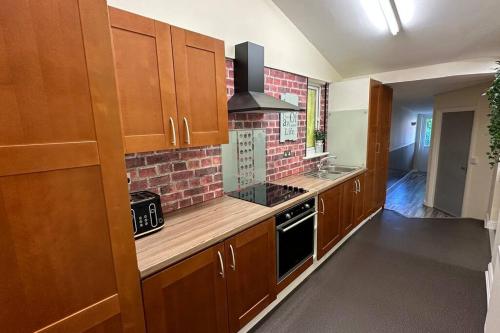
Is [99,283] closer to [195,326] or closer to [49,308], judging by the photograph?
[49,308]

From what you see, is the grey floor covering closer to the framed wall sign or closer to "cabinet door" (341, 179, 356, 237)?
"cabinet door" (341, 179, 356, 237)

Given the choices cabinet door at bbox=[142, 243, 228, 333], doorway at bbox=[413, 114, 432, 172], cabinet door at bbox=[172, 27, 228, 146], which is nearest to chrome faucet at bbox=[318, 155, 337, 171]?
cabinet door at bbox=[172, 27, 228, 146]

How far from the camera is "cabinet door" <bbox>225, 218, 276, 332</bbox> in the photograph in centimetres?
154

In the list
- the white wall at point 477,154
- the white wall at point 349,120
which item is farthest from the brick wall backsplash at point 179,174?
the white wall at point 477,154

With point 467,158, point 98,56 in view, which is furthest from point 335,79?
point 98,56

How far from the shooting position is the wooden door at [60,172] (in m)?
0.71

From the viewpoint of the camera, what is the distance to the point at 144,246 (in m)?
1.29

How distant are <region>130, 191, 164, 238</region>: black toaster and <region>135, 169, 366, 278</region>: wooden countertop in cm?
4

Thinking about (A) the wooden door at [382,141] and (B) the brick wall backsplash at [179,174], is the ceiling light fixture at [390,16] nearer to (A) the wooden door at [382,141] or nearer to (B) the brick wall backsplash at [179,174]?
(A) the wooden door at [382,141]

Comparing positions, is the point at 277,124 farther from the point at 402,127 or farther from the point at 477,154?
the point at 402,127

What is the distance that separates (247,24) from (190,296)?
2292mm

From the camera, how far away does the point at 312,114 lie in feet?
11.4

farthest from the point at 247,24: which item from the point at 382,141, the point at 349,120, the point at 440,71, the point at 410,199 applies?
the point at 410,199

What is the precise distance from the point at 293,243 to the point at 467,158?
12.7ft
